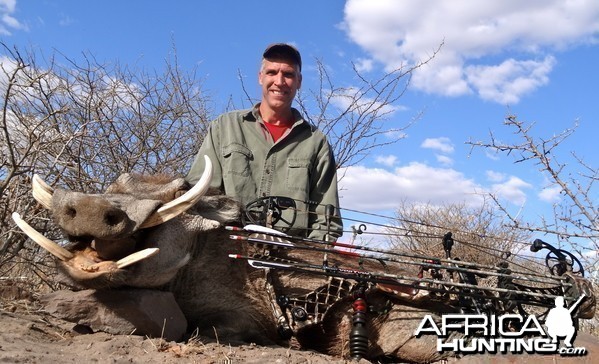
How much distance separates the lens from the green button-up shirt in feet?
15.6

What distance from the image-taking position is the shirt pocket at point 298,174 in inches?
194

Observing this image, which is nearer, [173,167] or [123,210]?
[123,210]

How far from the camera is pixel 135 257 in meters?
2.96

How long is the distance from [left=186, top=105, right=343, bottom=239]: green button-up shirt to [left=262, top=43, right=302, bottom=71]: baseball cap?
46 cm

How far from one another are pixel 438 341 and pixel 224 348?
139 centimetres

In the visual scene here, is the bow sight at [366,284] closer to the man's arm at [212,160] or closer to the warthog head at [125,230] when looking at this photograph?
the warthog head at [125,230]

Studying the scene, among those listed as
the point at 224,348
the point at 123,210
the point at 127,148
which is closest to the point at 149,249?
the point at 123,210

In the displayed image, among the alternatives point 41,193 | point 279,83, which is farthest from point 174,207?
point 279,83

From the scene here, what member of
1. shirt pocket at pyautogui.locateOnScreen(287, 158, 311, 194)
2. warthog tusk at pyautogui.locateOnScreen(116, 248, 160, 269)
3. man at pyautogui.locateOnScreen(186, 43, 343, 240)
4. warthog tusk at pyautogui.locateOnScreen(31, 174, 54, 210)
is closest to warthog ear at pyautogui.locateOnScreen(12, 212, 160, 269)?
warthog tusk at pyautogui.locateOnScreen(116, 248, 160, 269)

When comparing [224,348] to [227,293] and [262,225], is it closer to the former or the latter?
[227,293]

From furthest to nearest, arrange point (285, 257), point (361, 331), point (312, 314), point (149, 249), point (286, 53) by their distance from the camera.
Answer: point (286, 53) → point (285, 257) → point (312, 314) → point (361, 331) → point (149, 249)

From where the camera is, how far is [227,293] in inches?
147

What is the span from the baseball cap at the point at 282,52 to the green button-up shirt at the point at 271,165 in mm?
462

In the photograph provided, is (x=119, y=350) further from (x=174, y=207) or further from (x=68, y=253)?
(x=174, y=207)
